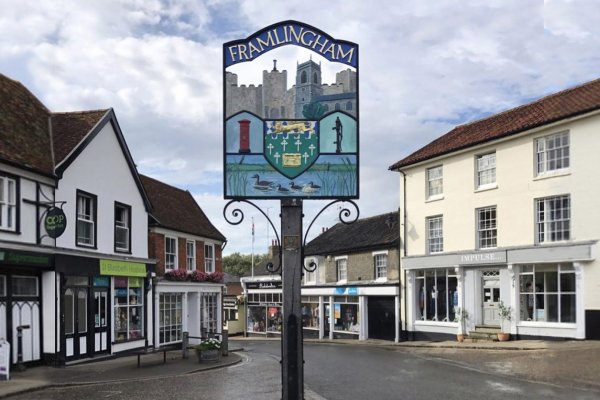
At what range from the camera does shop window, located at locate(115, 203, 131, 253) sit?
23.8m

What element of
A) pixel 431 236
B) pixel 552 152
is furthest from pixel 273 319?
pixel 552 152

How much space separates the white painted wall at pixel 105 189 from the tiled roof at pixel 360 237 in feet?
47.5

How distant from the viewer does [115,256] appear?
2298 centimetres

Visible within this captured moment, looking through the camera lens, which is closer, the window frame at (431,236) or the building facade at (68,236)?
the building facade at (68,236)

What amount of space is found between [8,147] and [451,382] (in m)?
12.8

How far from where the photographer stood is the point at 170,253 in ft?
94.4

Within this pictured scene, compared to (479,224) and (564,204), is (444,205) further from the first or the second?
(564,204)

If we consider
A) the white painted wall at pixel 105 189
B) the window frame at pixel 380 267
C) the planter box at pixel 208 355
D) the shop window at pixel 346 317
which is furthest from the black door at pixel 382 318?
the planter box at pixel 208 355

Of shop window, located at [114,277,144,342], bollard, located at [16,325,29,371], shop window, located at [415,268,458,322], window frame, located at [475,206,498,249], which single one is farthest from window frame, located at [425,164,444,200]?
bollard, located at [16,325,29,371]

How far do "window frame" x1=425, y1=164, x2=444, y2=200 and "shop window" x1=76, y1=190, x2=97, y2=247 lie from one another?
16.6m

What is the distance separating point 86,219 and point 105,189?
1.55 m

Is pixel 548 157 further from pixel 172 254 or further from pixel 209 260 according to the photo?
pixel 209 260

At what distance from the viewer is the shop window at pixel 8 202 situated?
17016 mm

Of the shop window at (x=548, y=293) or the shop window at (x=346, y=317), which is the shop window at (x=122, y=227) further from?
the shop window at (x=346, y=317)
